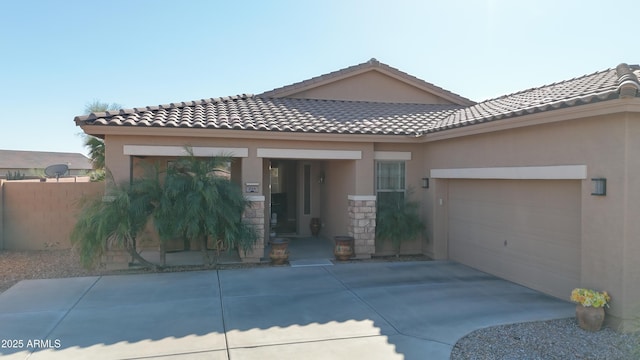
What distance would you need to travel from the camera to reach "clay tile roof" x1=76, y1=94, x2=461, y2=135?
1007 centimetres

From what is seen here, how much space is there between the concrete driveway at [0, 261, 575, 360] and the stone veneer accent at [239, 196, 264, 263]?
0.84 meters

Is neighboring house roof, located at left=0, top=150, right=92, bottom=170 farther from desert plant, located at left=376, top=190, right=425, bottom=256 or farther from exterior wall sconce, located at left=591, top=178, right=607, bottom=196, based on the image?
exterior wall sconce, located at left=591, top=178, right=607, bottom=196

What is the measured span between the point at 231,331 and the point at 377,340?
7.11 feet

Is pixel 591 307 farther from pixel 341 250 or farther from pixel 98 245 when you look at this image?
pixel 98 245

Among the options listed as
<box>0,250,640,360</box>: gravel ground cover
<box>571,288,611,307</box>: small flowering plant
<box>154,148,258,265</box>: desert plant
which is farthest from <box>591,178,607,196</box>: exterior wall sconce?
<box>154,148,258,265</box>: desert plant

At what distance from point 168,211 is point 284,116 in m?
4.44

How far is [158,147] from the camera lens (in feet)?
33.0

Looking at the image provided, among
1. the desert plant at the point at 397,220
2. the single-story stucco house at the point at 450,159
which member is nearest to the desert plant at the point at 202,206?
the single-story stucco house at the point at 450,159

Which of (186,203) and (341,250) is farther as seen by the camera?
(341,250)

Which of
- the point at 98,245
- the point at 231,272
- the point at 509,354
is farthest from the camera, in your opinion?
the point at 231,272

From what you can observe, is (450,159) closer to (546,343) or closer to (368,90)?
(368,90)

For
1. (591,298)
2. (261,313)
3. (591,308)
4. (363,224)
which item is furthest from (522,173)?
(261,313)

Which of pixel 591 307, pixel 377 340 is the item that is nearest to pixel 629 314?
pixel 591 307

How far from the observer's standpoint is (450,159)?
10719mm
